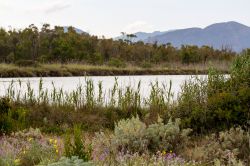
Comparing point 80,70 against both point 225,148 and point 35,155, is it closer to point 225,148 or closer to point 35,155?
point 225,148

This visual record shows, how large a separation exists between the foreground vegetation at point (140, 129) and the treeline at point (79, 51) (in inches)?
1300

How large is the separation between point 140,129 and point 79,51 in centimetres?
4602

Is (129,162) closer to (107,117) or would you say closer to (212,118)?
(212,118)

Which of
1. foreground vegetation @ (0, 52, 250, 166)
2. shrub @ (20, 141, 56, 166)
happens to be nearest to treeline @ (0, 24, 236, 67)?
foreground vegetation @ (0, 52, 250, 166)

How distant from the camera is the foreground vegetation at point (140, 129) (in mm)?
6758

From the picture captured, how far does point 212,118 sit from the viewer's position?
9.81m

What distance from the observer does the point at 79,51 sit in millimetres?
54219

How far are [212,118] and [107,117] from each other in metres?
4.06

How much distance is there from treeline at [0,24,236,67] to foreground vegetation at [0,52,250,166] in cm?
3301

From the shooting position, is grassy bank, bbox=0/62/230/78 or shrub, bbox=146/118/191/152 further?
grassy bank, bbox=0/62/230/78

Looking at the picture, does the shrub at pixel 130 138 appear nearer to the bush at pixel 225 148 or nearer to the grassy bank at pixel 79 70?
the bush at pixel 225 148

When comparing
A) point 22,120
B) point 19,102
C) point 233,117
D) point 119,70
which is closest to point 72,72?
point 119,70

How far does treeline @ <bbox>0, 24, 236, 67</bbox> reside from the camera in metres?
51.2

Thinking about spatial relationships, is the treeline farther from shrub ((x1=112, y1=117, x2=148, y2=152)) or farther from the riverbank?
shrub ((x1=112, y1=117, x2=148, y2=152))
